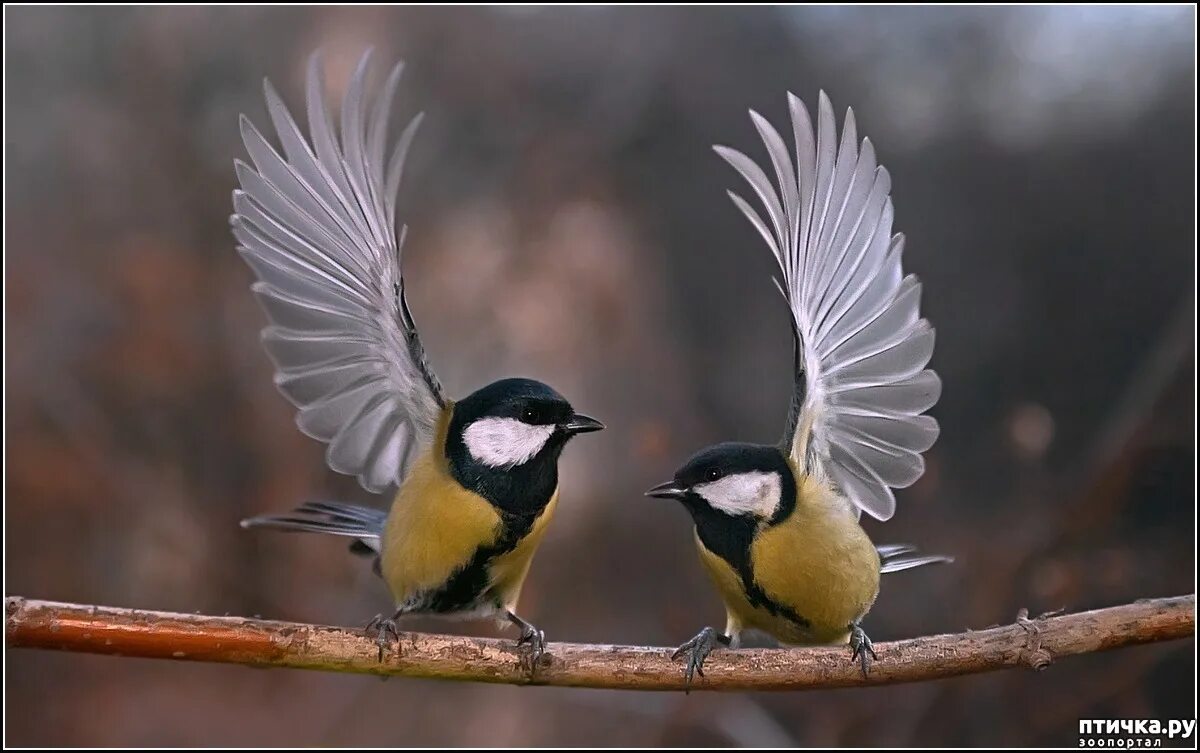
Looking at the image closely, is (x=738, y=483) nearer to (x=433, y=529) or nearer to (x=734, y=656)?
(x=734, y=656)

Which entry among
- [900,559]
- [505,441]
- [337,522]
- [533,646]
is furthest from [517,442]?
[900,559]

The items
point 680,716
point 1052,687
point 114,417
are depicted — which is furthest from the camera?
point 114,417

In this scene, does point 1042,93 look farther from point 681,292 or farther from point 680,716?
point 680,716

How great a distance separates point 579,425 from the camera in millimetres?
1259

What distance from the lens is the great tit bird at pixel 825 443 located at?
1171mm

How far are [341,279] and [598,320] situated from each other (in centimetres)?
142

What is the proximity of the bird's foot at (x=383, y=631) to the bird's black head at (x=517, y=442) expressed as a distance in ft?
0.64

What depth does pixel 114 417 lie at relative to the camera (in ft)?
8.89

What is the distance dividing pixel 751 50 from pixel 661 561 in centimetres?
129

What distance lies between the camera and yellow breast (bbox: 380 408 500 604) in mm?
1246

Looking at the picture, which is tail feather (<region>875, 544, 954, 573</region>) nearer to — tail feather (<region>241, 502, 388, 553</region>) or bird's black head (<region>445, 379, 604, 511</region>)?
bird's black head (<region>445, 379, 604, 511</region>)

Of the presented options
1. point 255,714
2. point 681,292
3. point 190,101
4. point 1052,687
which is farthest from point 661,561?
point 190,101

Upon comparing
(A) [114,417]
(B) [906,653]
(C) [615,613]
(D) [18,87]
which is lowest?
(C) [615,613]

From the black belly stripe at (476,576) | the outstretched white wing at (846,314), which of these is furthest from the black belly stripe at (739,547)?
the black belly stripe at (476,576)
